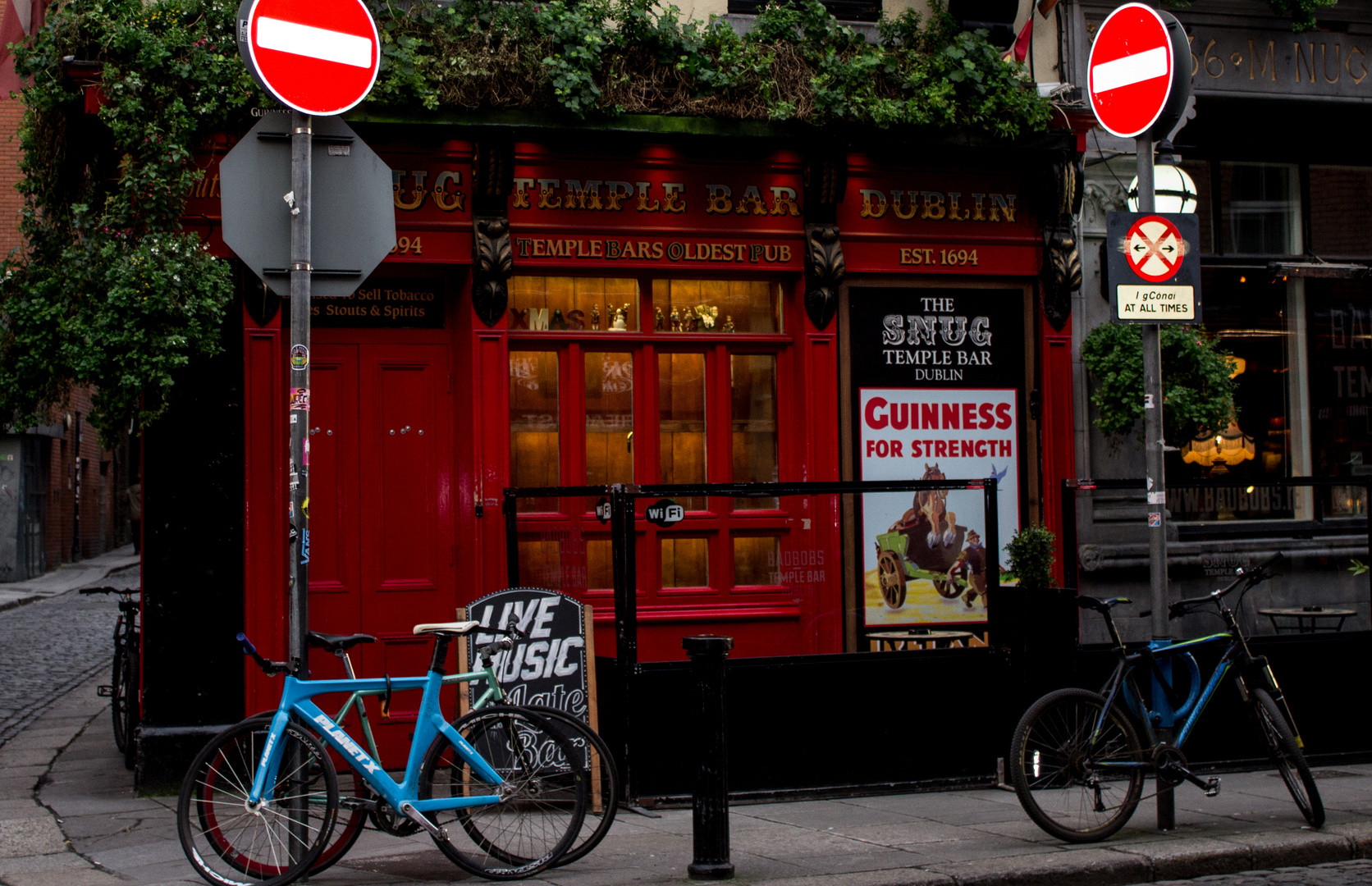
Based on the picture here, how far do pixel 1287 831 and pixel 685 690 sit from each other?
10.2 ft

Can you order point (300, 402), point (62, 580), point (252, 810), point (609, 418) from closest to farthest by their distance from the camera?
1. point (300, 402)
2. point (252, 810)
3. point (609, 418)
4. point (62, 580)

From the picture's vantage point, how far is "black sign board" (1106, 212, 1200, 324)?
6.77m

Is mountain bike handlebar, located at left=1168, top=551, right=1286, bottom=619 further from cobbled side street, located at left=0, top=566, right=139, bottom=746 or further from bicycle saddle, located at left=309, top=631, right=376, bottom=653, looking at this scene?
cobbled side street, located at left=0, top=566, right=139, bottom=746

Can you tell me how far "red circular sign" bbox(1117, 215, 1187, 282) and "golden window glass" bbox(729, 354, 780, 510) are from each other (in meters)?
3.13

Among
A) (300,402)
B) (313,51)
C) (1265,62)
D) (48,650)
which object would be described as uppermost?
(1265,62)

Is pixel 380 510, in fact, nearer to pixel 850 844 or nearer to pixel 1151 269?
pixel 850 844

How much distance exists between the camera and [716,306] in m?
9.34

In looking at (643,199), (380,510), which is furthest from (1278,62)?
(380,510)

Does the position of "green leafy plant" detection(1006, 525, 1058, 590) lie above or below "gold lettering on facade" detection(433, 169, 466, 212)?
below

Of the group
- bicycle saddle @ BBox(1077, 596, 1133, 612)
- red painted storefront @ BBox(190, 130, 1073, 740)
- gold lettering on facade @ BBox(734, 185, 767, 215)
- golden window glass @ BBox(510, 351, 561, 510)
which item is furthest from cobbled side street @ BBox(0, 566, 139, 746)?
bicycle saddle @ BBox(1077, 596, 1133, 612)

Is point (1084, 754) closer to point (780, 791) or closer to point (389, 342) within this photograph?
point (780, 791)

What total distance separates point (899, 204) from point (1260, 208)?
4.07m

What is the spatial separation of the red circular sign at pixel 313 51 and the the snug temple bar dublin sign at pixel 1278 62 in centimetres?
716

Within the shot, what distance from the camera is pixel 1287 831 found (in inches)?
254
